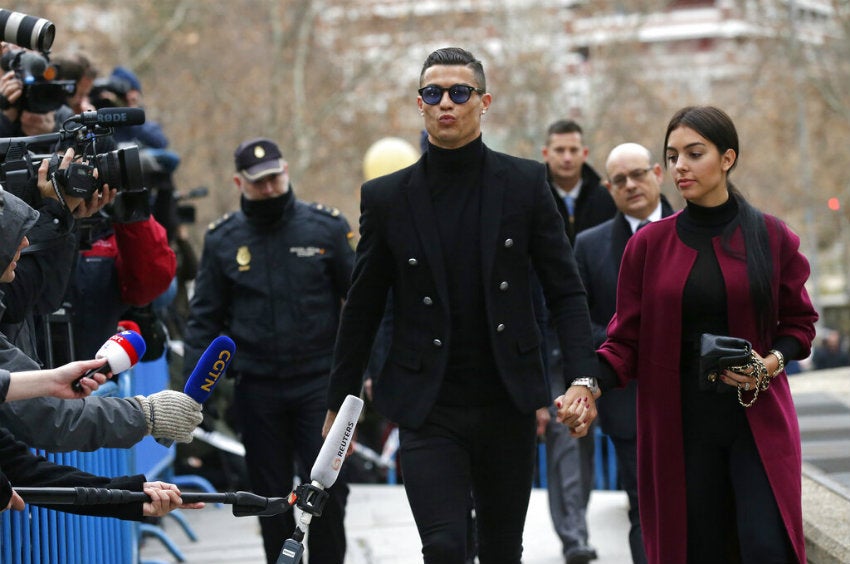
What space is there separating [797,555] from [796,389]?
7290mm

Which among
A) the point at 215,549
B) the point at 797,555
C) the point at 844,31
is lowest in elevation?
the point at 215,549

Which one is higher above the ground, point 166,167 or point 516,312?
point 166,167

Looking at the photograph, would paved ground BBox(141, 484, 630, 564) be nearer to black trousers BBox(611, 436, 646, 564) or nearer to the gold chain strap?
black trousers BBox(611, 436, 646, 564)

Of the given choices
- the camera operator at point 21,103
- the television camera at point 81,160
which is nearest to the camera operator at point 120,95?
the camera operator at point 21,103

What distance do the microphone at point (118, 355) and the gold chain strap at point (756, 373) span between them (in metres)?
2.06

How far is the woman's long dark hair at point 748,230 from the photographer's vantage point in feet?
17.1

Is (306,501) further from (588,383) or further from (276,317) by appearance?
(276,317)

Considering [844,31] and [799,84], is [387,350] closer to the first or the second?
[844,31]

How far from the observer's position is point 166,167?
895cm

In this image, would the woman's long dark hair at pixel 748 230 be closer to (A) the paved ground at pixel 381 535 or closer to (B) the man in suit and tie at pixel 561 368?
(B) the man in suit and tie at pixel 561 368

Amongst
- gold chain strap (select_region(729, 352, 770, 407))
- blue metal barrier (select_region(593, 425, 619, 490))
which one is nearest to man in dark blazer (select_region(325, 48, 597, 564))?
gold chain strap (select_region(729, 352, 770, 407))

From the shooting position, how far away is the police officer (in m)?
7.44

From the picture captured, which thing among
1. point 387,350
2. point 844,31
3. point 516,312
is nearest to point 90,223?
point 387,350

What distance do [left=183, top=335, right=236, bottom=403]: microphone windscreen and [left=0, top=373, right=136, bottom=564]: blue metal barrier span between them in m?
0.88
